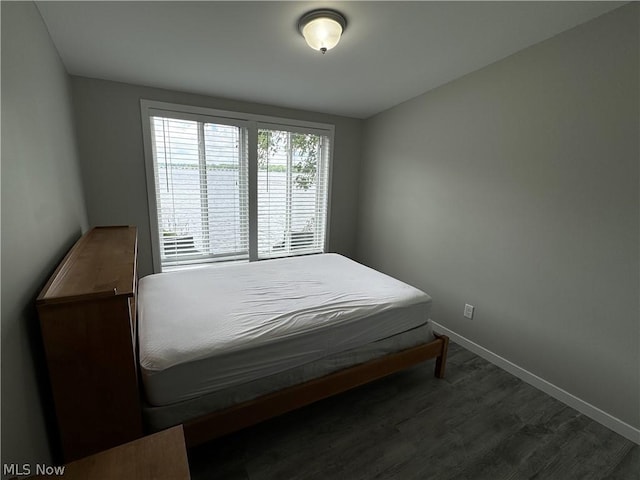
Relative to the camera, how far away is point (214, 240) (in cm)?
314

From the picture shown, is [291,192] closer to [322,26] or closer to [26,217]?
[322,26]

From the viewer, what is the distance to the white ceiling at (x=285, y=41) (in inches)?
62.0

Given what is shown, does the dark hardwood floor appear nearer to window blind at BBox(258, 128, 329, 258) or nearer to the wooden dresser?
the wooden dresser

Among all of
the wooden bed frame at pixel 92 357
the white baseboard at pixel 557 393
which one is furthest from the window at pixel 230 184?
the white baseboard at pixel 557 393

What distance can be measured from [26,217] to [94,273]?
1.01 ft

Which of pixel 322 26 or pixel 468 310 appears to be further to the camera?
pixel 468 310

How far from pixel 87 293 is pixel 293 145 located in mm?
2797

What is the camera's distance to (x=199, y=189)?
9.76ft

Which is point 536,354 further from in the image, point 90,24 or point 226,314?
point 90,24

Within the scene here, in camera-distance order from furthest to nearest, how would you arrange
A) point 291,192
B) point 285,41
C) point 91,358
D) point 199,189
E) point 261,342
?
point 291,192 → point 199,189 → point 285,41 → point 261,342 → point 91,358

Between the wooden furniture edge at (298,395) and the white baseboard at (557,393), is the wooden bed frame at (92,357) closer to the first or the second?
the wooden furniture edge at (298,395)

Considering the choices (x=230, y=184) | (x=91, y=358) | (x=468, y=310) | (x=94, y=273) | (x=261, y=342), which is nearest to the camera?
(x=91, y=358)

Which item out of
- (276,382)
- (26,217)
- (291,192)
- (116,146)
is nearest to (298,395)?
(276,382)

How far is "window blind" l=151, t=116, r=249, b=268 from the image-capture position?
9.16 ft
